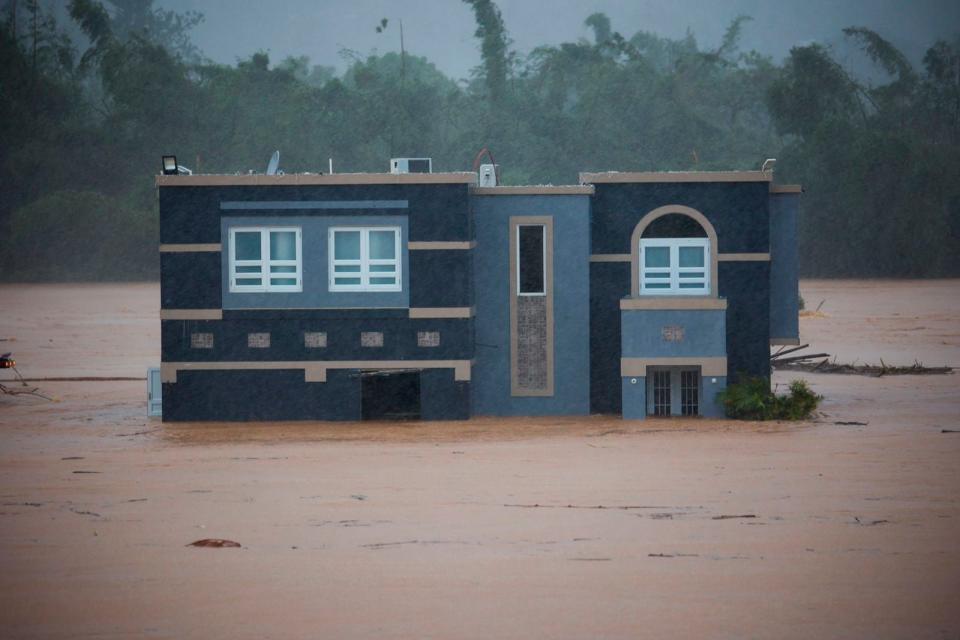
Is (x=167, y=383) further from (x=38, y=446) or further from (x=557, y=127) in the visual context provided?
(x=557, y=127)

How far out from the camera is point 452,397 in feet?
90.7

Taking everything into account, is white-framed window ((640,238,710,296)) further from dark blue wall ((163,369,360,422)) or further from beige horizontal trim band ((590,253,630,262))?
dark blue wall ((163,369,360,422))

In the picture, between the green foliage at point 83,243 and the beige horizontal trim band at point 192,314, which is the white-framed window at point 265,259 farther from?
the green foliage at point 83,243

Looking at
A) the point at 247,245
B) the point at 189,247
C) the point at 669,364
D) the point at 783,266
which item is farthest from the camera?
the point at 783,266

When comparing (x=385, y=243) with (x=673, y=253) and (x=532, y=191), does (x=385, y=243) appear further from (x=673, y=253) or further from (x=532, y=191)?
(x=673, y=253)

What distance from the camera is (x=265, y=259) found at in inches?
1097

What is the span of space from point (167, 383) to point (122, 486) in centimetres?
750

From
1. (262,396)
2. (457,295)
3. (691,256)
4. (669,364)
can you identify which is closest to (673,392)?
(669,364)

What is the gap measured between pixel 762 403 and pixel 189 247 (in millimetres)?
10579

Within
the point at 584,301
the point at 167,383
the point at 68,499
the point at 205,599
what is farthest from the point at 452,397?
the point at 205,599

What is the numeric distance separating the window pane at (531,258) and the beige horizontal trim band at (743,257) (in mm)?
3249

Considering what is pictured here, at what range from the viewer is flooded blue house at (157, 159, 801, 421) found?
27500mm

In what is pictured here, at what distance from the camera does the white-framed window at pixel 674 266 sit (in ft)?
91.7

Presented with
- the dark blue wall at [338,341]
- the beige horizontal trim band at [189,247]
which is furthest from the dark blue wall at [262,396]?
the beige horizontal trim band at [189,247]
